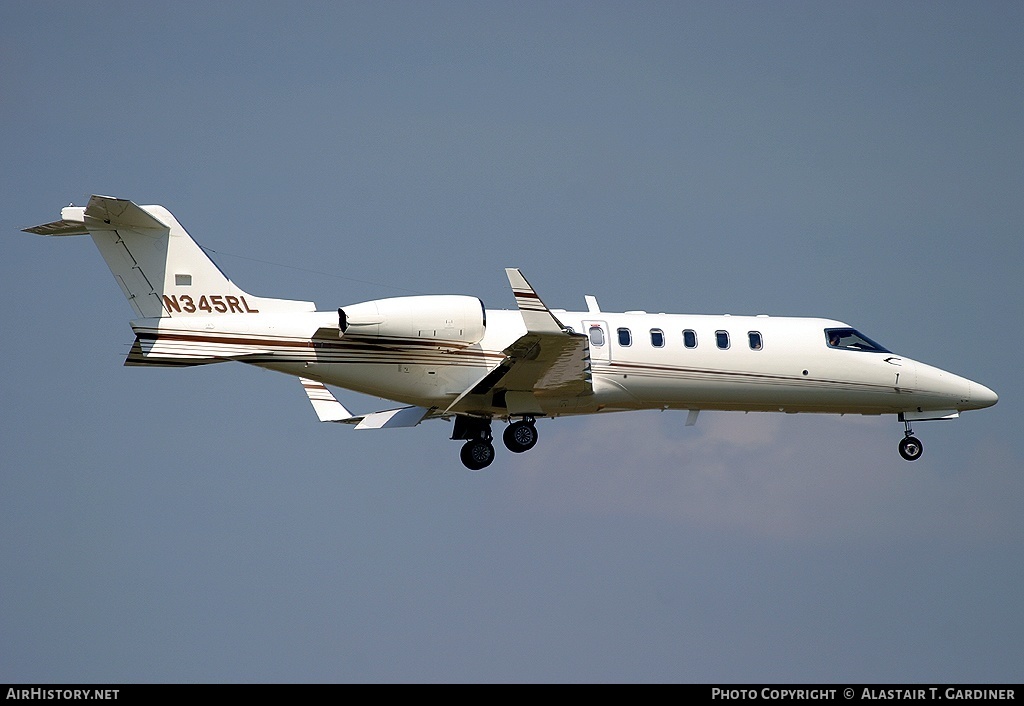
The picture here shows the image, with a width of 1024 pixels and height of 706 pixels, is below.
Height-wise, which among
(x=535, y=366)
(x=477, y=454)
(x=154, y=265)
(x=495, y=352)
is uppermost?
(x=154, y=265)

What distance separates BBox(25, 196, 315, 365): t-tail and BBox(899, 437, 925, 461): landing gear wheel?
46.2 ft

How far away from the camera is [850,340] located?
3014 centimetres

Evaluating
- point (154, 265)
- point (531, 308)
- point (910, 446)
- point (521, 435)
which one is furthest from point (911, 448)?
point (154, 265)

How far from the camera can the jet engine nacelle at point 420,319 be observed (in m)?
26.3

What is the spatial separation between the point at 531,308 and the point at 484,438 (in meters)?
5.03

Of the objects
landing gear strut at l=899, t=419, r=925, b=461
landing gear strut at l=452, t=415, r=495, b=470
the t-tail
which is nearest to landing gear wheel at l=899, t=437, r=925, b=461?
landing gear strut at l=899, t=419, r=925, b=461

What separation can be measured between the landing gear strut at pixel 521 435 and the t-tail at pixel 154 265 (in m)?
5.51

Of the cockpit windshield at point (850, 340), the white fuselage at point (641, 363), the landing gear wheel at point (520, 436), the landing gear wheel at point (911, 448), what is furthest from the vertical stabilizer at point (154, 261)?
the landing gear wheel at point (911, 448)

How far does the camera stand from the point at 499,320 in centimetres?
2780

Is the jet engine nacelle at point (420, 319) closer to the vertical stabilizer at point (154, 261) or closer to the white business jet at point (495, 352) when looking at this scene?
the white business jet at point (495, 352)

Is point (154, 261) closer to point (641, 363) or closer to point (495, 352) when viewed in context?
point (495, 352)

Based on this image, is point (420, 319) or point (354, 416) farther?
point (354, 416)

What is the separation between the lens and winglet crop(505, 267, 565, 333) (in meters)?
24.0

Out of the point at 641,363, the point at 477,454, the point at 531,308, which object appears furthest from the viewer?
the point at 477,454
